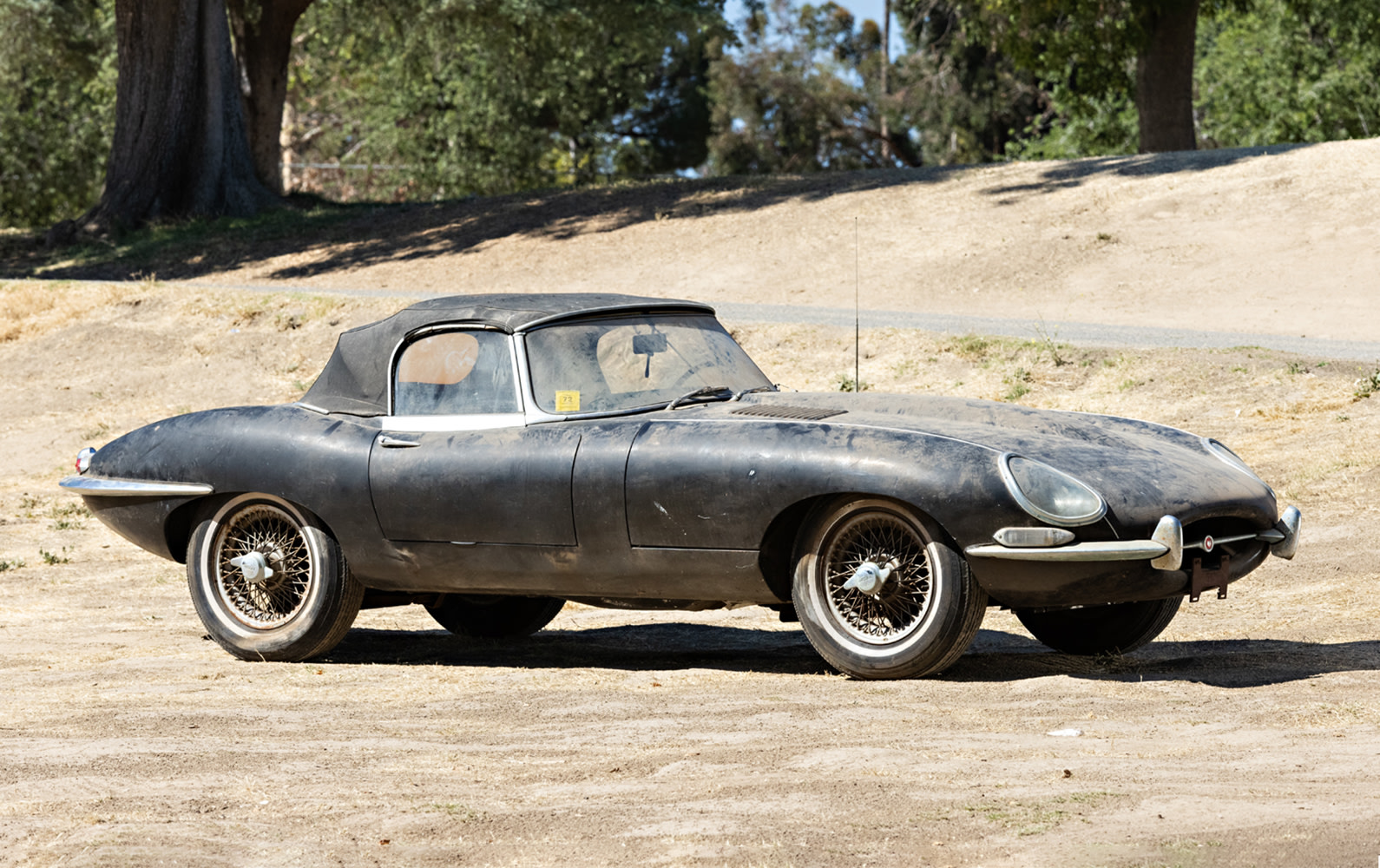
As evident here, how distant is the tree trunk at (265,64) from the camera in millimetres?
29766

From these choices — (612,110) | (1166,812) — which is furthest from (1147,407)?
(612,110)

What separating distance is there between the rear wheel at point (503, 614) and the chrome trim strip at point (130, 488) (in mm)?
1294

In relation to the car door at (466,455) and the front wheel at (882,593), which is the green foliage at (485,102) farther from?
the front wheel at (882,593)

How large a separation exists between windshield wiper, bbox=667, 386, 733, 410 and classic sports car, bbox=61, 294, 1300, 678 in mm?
12

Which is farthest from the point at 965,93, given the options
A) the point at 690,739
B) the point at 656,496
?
the point at 690,739

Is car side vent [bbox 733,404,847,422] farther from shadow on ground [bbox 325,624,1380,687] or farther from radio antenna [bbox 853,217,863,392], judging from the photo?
radio antenna [bbox 853,217,863,392]

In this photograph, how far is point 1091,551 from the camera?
545 centimetres

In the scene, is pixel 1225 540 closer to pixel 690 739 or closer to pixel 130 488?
pixel 690 739

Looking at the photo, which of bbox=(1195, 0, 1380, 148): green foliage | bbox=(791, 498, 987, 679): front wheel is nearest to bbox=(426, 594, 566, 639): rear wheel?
bbox=(791, 498, 987, 679): front wheel

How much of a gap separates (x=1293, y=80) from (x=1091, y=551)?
1709 inches

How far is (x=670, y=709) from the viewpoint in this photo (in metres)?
5.54

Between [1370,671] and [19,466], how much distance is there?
12538mm

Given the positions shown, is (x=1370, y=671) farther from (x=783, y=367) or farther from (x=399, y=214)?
(x=399, y=214)

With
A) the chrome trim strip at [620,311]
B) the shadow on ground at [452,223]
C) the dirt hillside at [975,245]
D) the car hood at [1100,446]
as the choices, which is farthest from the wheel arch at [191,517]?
the shadow on ground at [452,223]
